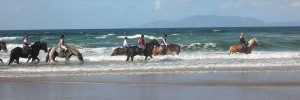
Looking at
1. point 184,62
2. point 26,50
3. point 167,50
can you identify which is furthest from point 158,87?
point 167,50

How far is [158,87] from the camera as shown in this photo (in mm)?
13641

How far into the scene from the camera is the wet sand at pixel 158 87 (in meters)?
11.9

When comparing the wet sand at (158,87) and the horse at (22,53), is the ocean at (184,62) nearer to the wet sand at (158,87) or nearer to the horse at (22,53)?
the horse at (22,53)

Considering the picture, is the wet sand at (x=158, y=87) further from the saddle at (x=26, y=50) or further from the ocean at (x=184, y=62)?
the saddle at (x=26, y=50)

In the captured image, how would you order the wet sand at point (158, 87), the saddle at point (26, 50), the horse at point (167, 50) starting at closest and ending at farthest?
the wet sand at point (158, 87) → the saddle at point (26, 50) → the horse at point (167, 50)

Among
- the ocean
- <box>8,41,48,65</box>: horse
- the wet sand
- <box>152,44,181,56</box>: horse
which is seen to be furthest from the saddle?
the wet sand

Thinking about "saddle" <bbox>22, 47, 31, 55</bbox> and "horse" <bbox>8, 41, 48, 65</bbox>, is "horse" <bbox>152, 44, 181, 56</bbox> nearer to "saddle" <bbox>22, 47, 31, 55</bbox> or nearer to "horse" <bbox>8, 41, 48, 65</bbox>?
"horse" <bbox>8, 41, 48, 65</bbox>

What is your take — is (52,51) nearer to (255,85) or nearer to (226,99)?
(255,85)

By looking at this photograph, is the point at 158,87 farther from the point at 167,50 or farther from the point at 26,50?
the point at 167,50

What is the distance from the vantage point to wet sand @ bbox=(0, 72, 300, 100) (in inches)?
469

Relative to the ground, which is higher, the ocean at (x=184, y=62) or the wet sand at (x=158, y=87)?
the wet sand at (x=158, y=87)

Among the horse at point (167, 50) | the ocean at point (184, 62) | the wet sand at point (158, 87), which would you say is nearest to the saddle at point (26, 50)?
the ocean at point (184, 62)

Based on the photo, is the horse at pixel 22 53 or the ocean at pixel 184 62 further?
the horse at pixel 22 53

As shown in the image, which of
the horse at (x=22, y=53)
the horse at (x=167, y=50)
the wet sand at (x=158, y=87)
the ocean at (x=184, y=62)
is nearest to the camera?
the wet sand at (x=158, y=87)
